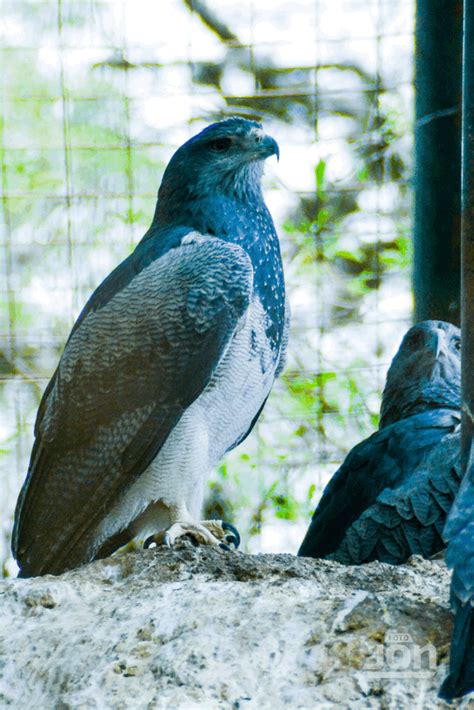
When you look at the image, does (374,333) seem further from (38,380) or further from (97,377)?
(97,377)

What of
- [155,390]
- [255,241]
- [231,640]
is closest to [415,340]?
[255,241]

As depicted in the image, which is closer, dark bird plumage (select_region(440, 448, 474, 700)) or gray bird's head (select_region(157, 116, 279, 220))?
dark bird plumage (select_region(440, 448, 474, 700))

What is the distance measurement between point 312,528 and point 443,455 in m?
0.61

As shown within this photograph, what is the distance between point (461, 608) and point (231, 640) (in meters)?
0.50

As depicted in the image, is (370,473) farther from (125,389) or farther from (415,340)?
(125,389)

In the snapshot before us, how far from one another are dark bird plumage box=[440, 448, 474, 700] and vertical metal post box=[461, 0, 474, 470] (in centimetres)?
73

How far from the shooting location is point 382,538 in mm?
3574

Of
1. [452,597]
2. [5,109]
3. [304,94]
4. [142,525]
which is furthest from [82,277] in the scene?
[452,597]

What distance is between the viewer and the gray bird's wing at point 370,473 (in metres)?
3.87

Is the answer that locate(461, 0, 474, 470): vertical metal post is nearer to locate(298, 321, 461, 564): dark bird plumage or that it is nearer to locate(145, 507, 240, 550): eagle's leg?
locate(298, 321, 461, 564): dark bird plumage

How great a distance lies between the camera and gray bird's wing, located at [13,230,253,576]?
335 centimetres

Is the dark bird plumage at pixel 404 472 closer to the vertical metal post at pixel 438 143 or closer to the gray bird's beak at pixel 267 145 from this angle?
the vertical metal post at pixel 438 143

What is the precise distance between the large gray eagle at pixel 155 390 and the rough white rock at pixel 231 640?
24.3 inches

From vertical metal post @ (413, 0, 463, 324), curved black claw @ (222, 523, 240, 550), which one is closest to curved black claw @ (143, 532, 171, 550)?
curved black claw @ (222, 523, 240, 550)
